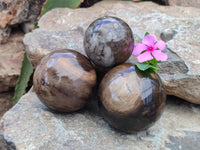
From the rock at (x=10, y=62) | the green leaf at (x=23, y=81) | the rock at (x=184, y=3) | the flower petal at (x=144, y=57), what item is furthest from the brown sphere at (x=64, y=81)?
the rock at (x=184, y=3)

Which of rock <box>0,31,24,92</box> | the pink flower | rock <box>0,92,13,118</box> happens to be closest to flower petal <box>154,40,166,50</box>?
the pink flower

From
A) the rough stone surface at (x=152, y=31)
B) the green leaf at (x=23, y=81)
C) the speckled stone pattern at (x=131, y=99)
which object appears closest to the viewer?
the speckled stone pattern at (x=131, y=99)

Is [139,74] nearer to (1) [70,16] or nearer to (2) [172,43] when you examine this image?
(2) [172,43]

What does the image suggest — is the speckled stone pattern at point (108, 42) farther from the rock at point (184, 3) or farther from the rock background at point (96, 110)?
the rock at point (184, 3)

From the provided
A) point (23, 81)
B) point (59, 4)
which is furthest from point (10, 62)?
point (59, 4)

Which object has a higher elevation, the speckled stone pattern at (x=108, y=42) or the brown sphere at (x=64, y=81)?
the speckled stone pattern at (x=108, y=42)

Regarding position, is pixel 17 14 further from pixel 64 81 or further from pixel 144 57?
pixel 144 57

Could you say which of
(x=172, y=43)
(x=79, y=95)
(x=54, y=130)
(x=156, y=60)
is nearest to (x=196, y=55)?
(x=172, y=43)
